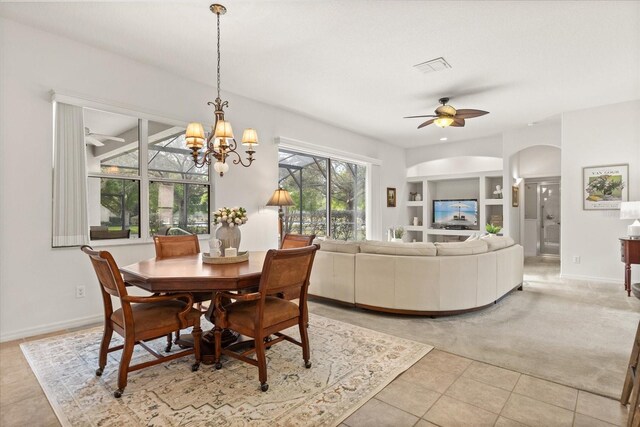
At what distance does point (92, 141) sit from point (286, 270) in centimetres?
271

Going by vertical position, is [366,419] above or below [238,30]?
below

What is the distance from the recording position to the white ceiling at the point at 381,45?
2.75 meters

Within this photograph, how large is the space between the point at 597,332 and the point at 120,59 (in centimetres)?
549

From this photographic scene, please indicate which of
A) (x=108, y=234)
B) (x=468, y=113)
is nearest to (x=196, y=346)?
(x=108, y=234)

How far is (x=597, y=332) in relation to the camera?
3088mm

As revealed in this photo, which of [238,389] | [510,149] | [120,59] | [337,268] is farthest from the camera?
[510,149]

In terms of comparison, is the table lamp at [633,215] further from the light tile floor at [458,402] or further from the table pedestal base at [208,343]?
the table pedestal base at [208,343]

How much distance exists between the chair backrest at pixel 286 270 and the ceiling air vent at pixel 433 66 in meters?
2.60

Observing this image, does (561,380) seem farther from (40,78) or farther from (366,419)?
(40,78)

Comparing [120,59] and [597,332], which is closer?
[597,332]

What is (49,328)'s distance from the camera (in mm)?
3145

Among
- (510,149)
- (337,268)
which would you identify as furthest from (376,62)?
(510,149)

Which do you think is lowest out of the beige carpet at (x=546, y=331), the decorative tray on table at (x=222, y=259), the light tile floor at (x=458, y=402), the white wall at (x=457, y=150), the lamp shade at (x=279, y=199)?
the light tile floor at (x=458, y=402)

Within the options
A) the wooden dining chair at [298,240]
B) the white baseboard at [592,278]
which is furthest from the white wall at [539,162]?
the wooden dining chair at [298,240]
